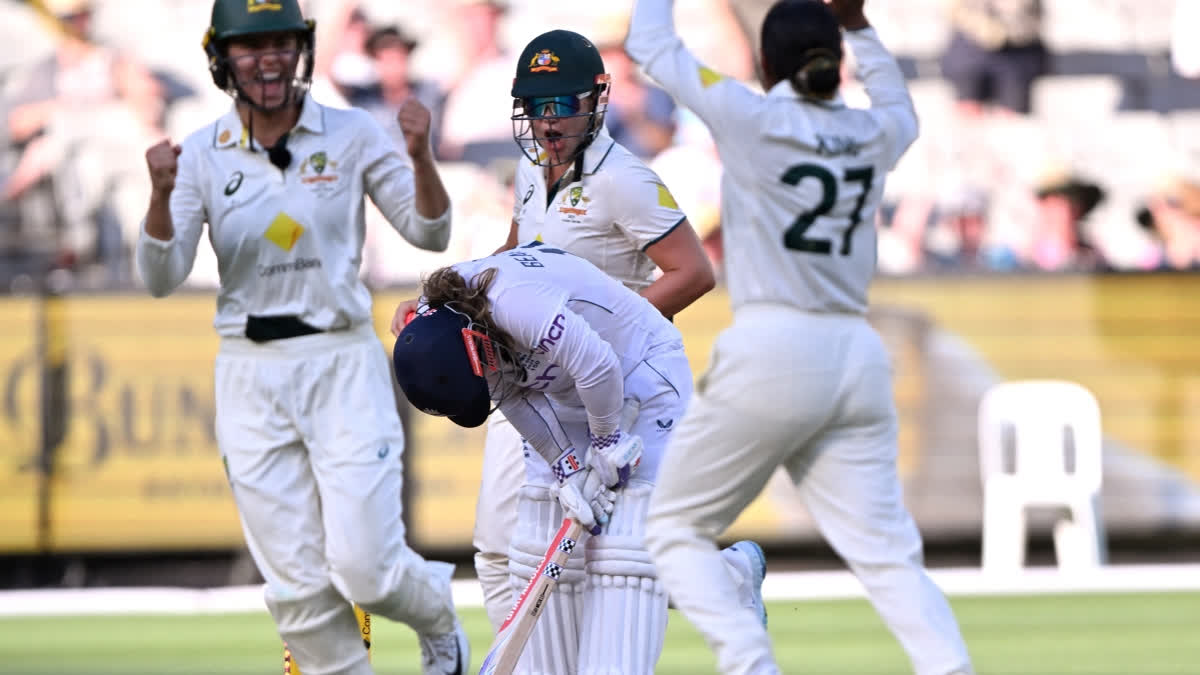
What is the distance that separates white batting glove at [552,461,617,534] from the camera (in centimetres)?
448

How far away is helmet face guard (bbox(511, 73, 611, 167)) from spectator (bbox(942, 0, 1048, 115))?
708 cm

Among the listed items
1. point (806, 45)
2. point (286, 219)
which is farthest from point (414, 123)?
point (806, 45)

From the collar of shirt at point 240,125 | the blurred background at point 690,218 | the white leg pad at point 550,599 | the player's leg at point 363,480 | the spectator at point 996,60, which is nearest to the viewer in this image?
the white leg pad at point 550,599

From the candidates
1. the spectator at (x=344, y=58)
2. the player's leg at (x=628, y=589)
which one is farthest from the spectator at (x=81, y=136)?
the player's leg at (x=628, y=589)

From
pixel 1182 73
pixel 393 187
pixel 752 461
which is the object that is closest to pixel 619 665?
pixel 752 461

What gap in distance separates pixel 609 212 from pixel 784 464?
4.35ft

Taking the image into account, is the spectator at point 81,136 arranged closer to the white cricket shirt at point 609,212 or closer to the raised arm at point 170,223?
the raised arm at point 170,223

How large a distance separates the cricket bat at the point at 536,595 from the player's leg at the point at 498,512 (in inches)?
28.4

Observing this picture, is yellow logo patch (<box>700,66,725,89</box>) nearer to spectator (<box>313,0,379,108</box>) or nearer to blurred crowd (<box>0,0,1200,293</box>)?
blurred crowd (<box>0,0,1200,293</box>)

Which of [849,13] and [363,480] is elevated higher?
[849,13]

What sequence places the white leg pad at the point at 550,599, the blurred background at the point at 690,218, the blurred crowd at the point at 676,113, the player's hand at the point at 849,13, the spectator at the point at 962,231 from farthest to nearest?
the spectator at the point at 962,231
the blurred crowd at the point at 676,113
the blurred background at the point at 690,218
the white leg pad at the point at 550,599
the player's hand at the point at 849,13

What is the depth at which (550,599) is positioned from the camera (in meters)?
4.67

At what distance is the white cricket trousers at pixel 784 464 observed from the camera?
4090 millimetres

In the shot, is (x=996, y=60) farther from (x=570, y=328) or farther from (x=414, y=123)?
(x=570, y=328)
